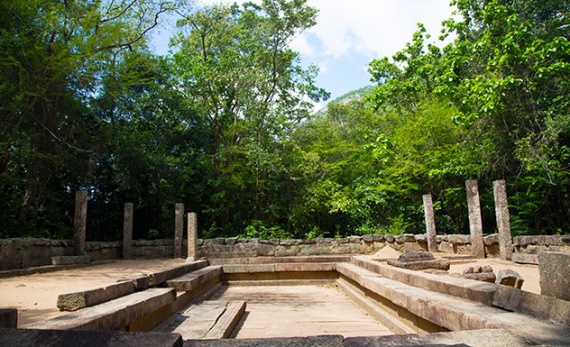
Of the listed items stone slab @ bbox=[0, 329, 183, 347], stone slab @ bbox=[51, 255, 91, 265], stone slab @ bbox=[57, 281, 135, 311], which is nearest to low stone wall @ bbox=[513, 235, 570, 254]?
stone slab @ bbox=[57, 281, 135, 311]

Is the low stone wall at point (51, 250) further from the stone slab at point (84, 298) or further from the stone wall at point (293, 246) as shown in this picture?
the stone slab at point (84, 298)

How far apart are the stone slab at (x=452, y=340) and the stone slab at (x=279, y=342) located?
86 mm

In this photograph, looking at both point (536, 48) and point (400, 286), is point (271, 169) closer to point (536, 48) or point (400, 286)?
point (536, 48)

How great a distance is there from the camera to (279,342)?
2.22m

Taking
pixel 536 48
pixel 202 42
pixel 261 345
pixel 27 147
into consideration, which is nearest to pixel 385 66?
pixel 536 48

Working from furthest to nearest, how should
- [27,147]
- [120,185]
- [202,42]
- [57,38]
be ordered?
[202,42] < [120,185] < [57,38] < [27,147]

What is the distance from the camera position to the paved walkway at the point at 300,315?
178 inches

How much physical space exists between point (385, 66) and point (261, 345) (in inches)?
738

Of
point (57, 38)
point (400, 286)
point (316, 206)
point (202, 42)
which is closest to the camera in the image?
point (400, 286)

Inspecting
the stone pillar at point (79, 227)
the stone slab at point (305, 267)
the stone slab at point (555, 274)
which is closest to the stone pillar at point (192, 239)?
the stone slab at point (305, 267)

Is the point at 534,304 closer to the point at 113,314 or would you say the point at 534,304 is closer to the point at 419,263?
the point at 113,314

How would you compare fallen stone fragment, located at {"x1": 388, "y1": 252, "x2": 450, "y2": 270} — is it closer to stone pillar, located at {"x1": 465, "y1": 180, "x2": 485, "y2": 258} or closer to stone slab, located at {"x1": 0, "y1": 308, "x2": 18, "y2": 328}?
stone pillar, located at {"x1": 465, "y1": 180, "x2": 485, "y2": 258}

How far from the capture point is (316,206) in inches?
624

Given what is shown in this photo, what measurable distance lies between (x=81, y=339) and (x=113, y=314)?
35.8 inches
